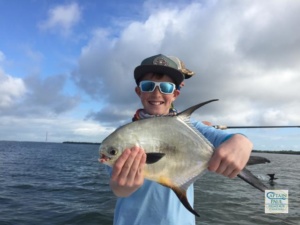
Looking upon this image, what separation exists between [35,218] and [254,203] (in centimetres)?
1323

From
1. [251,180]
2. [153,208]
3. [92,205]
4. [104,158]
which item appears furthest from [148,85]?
[92,205]

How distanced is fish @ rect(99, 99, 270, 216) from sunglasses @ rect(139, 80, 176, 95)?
0.85 m

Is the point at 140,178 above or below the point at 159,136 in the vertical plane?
below

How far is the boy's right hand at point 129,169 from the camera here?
2.84 m

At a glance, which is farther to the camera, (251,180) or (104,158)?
(104,158)

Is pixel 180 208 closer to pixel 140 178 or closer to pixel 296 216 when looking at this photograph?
pixel 140 178

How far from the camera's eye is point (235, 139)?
298 centimetres

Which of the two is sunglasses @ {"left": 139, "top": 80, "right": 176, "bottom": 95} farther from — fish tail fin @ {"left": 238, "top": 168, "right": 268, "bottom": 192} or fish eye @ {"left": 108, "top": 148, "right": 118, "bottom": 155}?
fish tail fin @ {"left": 238, "top": 168, "right": 268, "bottom": 192}

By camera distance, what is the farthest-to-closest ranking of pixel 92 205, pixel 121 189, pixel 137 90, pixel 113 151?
pixel 92 205 < pixel 137 90 < pixel 121 189 < pixel 113 151

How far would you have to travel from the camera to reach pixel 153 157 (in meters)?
2.89

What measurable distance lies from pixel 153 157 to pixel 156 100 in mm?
1134

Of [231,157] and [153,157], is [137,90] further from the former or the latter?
[231,157]

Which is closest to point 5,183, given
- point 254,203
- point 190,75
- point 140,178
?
point 254,203

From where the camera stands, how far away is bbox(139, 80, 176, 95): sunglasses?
3.84 metres
